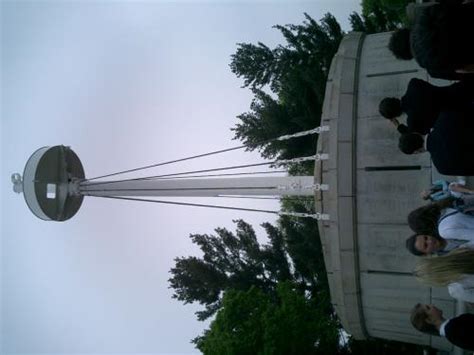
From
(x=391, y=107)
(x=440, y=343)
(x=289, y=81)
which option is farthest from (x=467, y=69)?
(x=289, y=81)

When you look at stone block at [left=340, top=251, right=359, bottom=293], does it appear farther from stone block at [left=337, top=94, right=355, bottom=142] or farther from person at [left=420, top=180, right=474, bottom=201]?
person at [left=420, top=180, right=474, bottom=201]

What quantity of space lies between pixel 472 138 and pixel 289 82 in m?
13.1

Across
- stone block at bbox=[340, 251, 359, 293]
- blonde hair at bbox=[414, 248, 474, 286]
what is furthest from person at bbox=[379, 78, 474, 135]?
stone block at bbox=[340, 251, 359, 293]

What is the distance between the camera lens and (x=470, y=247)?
4684 millimetres

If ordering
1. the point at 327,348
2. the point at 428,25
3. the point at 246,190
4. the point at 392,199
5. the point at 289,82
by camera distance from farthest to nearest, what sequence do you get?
1. the point at 289,82
2. the point at 327,348
3. the point at 246,190
4. the point at 392,199
5. the point at 428,25

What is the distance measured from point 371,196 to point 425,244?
3.42 m

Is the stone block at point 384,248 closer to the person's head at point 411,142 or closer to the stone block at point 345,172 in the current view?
the stone block at point 345,172

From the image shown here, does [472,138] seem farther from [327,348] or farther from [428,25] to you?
[327,348]

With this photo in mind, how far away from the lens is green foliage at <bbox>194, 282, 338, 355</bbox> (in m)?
11.4

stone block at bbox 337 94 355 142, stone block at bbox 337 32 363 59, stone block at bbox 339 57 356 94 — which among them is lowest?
stone block at bbox 337 94 355 142

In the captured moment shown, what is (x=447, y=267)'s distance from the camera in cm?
457

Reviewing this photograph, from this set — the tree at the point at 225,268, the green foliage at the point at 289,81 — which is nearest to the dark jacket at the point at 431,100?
the green foliage at the point at 289,81

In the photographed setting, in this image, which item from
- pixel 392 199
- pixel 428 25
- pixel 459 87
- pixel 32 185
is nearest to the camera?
pixel 428 25

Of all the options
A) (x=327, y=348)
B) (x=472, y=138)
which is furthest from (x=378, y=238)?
(x=327, y=348)
